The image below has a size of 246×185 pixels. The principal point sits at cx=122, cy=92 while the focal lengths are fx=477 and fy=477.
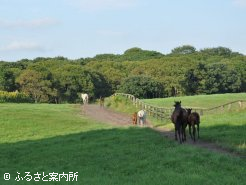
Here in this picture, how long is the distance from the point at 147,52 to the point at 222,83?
74832 millimetres

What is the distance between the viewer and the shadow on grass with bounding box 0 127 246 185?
13969 millimetres

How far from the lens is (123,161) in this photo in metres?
17.6

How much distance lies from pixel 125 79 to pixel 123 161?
91.5 m

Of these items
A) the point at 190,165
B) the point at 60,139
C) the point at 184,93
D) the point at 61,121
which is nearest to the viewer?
the point at 190,165

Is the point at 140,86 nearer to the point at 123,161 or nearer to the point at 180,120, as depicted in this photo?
the point at 180,120

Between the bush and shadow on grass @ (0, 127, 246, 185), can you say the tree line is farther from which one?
shadow on grass @ (0, 127, 246, 185)

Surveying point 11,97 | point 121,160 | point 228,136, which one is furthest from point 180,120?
point 11,97

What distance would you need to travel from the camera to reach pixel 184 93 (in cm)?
11938

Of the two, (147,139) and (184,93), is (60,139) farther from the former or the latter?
(184,93)

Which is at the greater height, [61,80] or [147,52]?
[147,52]

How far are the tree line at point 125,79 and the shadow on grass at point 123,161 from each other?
7837cm

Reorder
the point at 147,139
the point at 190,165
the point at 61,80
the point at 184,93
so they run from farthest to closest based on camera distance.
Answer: the point at 184,93 < the point at 61,80 < the point at 147,139 < the point at 190,165

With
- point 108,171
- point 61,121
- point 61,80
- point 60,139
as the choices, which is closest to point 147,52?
point 61,80

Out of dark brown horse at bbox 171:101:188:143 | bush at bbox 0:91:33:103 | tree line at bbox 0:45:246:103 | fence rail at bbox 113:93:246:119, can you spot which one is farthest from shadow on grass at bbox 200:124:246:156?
tree line at bbox 0:45:246:103
